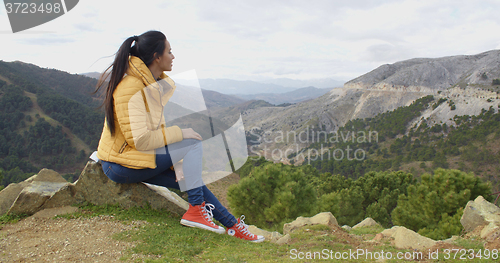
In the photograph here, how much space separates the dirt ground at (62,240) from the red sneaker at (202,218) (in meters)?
0.73

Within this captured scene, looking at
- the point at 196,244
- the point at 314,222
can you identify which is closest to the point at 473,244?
the point at 314,222

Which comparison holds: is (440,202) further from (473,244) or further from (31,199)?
(31,199)

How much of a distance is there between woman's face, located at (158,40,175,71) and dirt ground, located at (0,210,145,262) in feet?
6.52

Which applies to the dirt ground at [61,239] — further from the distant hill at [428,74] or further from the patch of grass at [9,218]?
the distant hill at [428,74]

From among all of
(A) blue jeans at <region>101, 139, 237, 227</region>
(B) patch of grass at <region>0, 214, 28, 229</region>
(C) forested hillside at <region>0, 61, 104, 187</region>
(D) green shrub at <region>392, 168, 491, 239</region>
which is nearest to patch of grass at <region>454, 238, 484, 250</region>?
(D) green shrub at <region>392, 168, 491, 239</region>

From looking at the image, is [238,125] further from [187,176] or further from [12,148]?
[12,148]

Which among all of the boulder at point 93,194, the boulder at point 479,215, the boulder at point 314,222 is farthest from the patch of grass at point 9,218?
the boulder at point 479,215

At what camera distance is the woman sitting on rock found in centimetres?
276

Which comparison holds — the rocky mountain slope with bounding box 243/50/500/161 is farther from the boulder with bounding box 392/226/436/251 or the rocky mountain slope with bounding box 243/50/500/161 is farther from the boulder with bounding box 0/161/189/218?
the boulder with bounding box 0/161/189/218

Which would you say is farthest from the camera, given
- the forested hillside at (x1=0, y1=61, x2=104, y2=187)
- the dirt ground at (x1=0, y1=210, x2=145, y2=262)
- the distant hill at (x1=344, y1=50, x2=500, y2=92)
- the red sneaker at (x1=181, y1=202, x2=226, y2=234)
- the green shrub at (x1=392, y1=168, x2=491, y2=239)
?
the distant hill at (x1=344, y1=50, x2=500, y2=92)

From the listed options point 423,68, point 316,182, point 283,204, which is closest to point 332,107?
point 423,68

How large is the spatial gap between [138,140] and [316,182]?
1756 centimetres

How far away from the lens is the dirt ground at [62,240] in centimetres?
271

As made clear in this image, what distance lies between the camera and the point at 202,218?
3.44 meters
